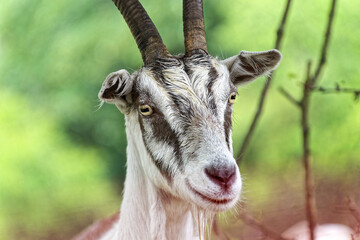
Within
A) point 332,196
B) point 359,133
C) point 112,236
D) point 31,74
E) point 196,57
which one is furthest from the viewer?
point 31,74

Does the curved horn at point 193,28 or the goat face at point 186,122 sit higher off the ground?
the curved horn at point 193,28

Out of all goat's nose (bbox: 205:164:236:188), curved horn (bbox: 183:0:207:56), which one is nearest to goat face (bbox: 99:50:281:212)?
goat's nose (bbox: 205:164:236:188)

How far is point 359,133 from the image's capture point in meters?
7.41

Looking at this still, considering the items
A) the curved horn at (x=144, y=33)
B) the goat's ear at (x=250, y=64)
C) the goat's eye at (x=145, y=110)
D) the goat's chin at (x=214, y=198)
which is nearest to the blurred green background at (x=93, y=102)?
the goat's ear at (x=250, y=64)

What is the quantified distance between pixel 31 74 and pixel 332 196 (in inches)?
179

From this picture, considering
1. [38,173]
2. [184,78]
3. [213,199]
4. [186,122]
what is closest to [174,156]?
[186,122]

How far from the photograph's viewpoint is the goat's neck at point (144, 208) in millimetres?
3763

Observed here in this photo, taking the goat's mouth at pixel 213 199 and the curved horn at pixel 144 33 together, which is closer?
the goat's mouth at pixel 213 199

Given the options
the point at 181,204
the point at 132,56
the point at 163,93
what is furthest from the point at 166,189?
the point at 132,56

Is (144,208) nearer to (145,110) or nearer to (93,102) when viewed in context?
(145,110)

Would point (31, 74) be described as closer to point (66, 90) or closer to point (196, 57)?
point (66, 90)

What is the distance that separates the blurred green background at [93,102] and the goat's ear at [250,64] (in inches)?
122

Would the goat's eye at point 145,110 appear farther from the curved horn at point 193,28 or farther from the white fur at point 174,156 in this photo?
the curved horn at point 193,28

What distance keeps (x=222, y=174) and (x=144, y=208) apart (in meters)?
0.94
